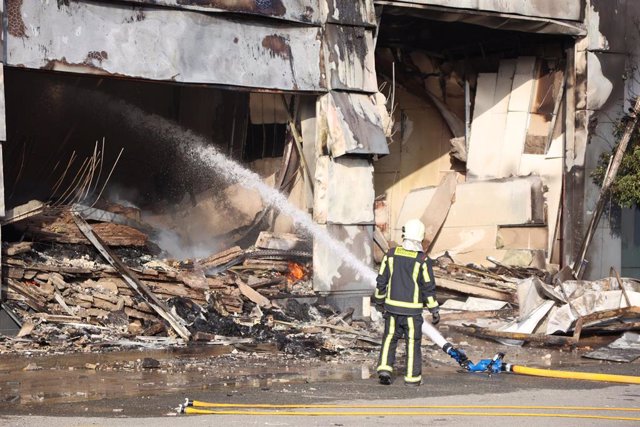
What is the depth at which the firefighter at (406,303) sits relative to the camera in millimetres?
10633

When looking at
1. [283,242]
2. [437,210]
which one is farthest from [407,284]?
[437,210]

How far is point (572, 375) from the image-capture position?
37.3 ft

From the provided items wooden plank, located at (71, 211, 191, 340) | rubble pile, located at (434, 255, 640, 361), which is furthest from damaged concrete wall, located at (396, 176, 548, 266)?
wooden plank, located at (71, 211, 191, 340)

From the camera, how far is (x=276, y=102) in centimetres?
1783

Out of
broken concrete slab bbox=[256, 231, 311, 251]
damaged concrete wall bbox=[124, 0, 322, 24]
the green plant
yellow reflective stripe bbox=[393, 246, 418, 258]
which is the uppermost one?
damaged concrete wall bbox=[124, 0, 322, 24]

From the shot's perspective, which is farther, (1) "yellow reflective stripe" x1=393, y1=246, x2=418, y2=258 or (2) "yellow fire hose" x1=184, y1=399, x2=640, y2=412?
(1) "yellow reflective stripe" x1=393, y1=246, x2=418, y2=258

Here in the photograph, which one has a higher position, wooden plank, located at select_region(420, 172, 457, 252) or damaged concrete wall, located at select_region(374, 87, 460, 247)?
damaged concrete wall, located at select_region(374, 87, 460, 247)

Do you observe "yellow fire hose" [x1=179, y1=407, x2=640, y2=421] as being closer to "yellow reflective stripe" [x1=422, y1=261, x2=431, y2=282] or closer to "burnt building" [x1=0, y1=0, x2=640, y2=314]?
"yellow reflective stripe" [x1=422, y1=261, x2=431, y2=282]

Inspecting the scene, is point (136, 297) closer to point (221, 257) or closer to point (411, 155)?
point (221, 257)

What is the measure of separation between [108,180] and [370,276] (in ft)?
21.4

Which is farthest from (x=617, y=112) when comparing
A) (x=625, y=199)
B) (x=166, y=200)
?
(x=166, y=200)

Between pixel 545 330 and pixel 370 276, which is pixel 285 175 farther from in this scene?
pixel 545 330

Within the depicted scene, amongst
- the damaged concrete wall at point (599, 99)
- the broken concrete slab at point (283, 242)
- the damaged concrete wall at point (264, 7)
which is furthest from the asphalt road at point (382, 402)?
the damaged concrete wall at point (599, 99)

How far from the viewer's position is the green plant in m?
18.0
